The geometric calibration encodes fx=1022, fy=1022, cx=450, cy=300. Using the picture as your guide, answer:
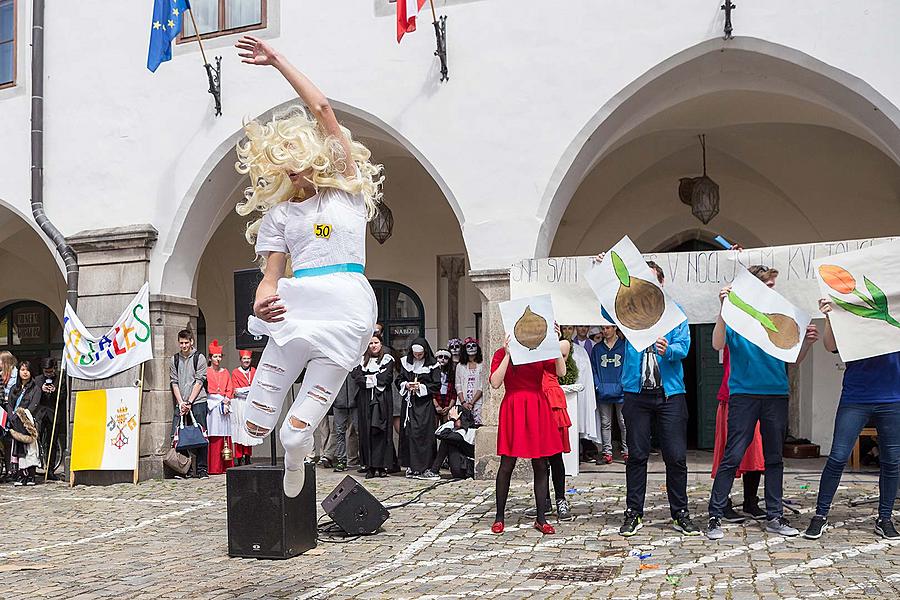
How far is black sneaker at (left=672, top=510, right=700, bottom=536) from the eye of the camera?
7422mm

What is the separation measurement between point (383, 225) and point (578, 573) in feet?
29.8

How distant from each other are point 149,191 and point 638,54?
20.0 feet

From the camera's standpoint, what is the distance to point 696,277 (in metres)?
8.28

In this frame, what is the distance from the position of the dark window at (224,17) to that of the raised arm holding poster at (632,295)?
20.7 feet

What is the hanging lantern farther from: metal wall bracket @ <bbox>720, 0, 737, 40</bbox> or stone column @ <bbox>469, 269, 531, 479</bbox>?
metal wall bracket @ <bbox>720, 0, 737, 40</bbox>

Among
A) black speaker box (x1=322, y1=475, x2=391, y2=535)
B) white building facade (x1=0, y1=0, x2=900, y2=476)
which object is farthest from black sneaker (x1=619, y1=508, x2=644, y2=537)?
white building facade (x1=0, y1=0, x2=900, y2=476)

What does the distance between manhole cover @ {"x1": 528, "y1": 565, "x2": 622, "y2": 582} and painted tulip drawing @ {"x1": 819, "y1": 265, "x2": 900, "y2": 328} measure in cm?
Answer: 245

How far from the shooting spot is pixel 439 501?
941 cm

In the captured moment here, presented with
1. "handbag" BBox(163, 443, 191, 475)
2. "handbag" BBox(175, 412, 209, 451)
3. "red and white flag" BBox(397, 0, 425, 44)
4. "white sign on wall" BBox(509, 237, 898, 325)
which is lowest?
"handbag" BBox(163, 443, 191, 475)

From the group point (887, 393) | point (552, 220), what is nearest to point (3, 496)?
point (552, 220)

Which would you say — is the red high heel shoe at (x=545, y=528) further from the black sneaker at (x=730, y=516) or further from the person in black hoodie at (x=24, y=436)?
the person in black hoodie at (x=24, y=436)

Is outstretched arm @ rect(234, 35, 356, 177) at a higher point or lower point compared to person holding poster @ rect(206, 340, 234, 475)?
higher

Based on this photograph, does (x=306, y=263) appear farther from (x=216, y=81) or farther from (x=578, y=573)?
(x=216, y=81)

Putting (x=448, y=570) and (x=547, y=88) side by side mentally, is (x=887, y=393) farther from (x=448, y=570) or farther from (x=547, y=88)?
(x=547, y=88)
